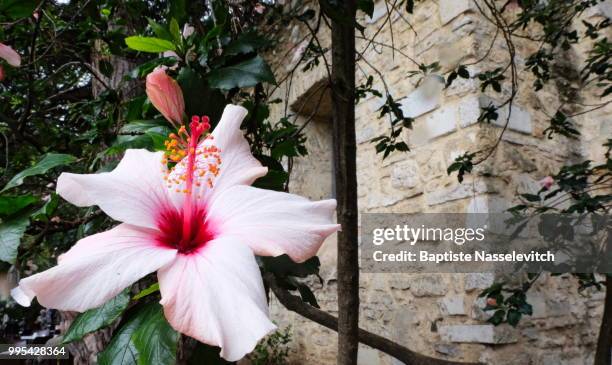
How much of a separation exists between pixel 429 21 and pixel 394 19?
30 cm

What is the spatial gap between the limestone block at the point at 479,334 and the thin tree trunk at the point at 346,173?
5.38 ft

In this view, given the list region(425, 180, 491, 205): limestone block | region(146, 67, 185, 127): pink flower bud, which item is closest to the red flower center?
region(146, 67, 185, 127): pink flower bud

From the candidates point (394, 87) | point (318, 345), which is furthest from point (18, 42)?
point (318, 345)

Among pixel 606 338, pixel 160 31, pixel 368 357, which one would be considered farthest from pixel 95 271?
pixel 368 357

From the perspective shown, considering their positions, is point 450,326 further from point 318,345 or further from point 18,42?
point 18,42

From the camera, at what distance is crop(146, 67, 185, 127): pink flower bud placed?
1.47 ft

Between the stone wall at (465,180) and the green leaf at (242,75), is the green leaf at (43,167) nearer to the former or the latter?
A: the green leaf at (242,75)

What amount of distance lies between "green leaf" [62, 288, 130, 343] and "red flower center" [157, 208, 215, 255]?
0.09 metres

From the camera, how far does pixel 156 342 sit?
1.34 ft

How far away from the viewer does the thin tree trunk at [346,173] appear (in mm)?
718

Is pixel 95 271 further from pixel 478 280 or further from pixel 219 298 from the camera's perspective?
pixel 478 280

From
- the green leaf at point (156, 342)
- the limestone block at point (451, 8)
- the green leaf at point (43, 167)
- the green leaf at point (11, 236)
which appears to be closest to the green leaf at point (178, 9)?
the green leaf at point (43, 167)

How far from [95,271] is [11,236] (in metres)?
0.24

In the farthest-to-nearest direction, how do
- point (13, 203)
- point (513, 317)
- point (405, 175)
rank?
point (405, 175)
point (513, 317)
point (13, 203)
